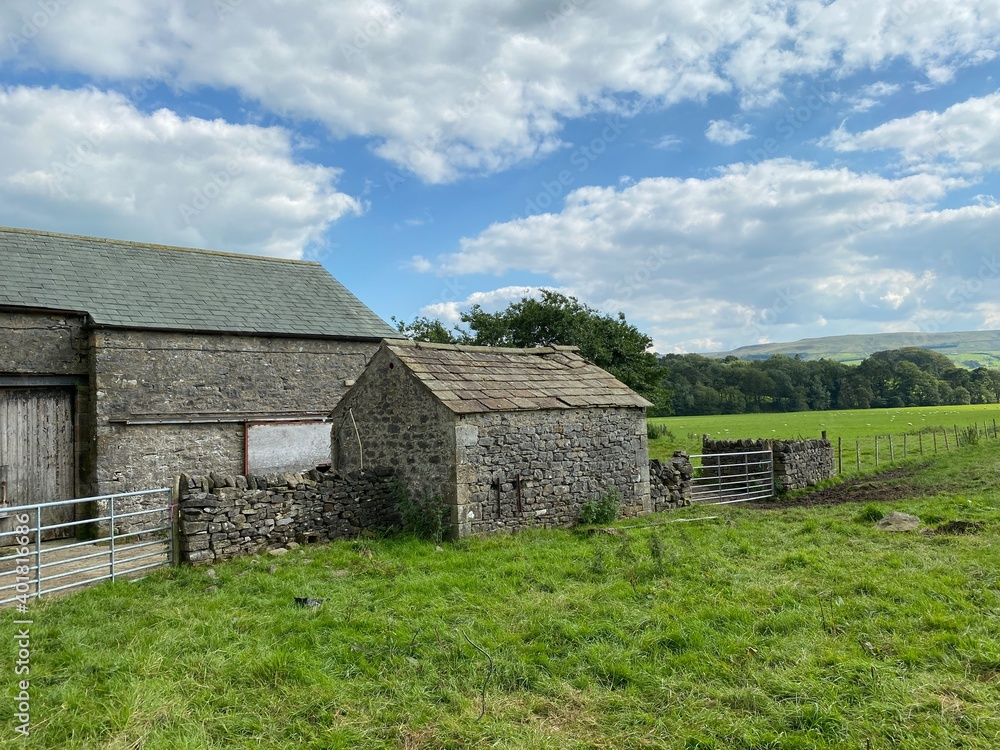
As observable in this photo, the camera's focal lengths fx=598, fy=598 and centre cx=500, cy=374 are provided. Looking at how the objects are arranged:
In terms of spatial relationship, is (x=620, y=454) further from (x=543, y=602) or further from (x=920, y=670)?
(x=920, y=670)

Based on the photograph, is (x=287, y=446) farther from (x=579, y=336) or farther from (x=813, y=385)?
(x=813, y=385)

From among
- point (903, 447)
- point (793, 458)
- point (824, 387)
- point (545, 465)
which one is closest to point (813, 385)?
point (824, 387)

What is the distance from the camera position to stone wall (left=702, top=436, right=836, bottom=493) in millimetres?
17234

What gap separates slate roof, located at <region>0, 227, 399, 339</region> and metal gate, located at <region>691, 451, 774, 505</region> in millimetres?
9843

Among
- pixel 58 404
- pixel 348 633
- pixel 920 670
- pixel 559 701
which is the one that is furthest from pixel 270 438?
pixel 920 670

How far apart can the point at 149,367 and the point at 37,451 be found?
2728 millimetres

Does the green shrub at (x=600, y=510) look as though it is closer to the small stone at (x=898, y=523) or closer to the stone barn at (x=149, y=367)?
the small stone at (x=898, y=523)

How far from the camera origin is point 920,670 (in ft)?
16.8

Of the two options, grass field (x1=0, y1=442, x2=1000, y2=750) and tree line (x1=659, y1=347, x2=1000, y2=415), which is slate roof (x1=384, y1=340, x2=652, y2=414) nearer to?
grass field (x1=0, y1=442, x2=1000, y2=750)

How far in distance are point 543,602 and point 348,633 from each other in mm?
2230

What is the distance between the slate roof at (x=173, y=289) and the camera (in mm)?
13539

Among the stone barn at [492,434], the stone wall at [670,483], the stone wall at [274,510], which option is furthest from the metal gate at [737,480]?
the stone wall at [274,510]

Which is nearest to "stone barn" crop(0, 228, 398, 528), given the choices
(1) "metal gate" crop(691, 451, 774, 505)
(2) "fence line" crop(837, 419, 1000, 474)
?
(1) "metal gate" crop(691, 451, 774, 505)

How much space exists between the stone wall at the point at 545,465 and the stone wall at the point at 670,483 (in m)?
0.59
